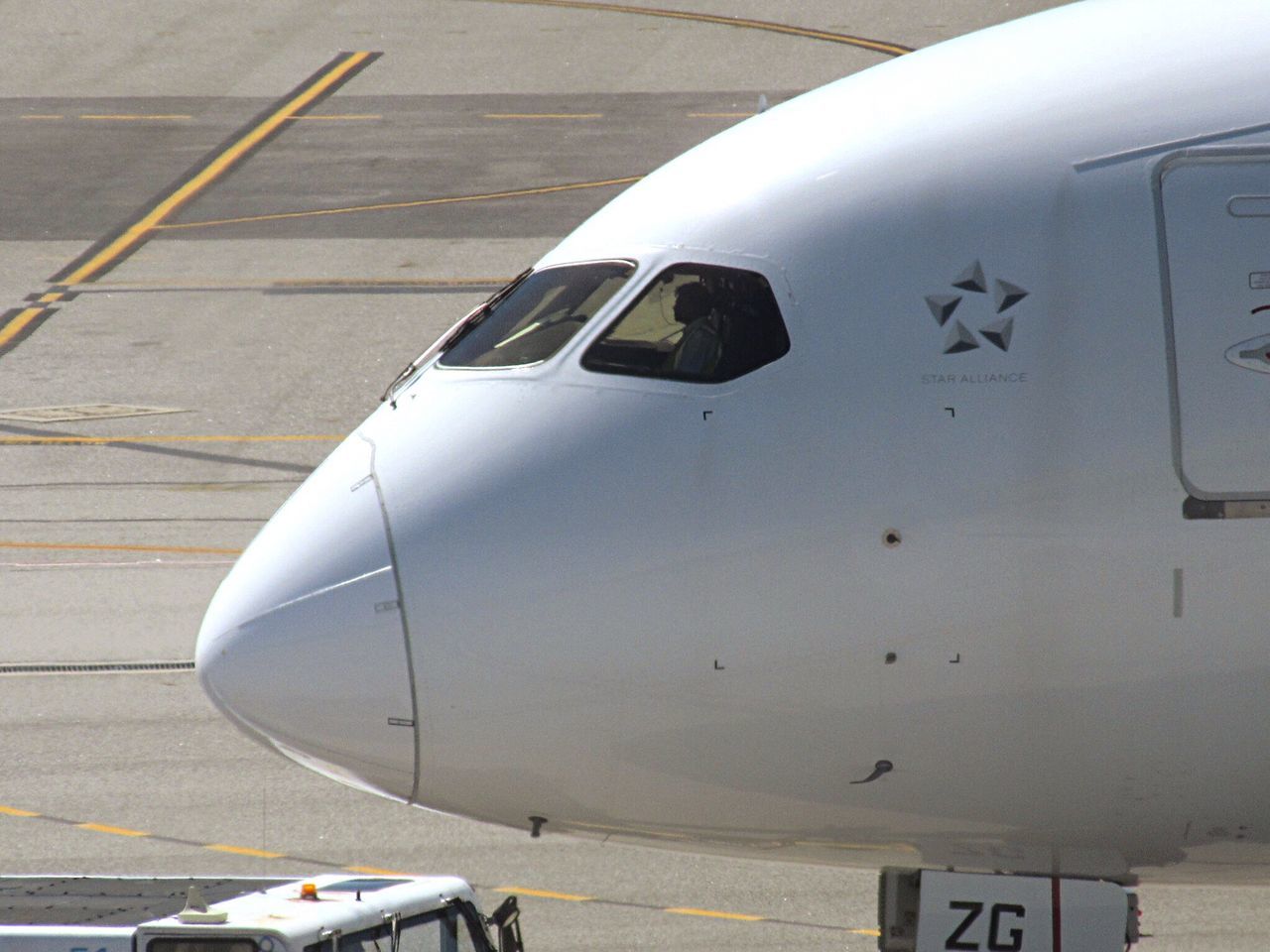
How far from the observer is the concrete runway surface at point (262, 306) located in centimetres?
1450

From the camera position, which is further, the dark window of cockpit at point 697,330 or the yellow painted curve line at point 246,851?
the yellow painted curve line at point 246,851

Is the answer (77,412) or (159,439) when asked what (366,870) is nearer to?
(159,439)

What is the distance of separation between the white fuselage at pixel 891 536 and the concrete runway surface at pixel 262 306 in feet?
18.4

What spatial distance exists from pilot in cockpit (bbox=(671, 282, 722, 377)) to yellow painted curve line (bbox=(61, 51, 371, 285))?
83.9 feet

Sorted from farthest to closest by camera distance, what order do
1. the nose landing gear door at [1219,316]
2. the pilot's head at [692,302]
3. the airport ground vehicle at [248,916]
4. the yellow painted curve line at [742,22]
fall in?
the yellow painted curve line at [742,22] < the airport ground vehicle at [248,916] < the pilot's head at [692,302] < the nose landing gear door at [1219,316]

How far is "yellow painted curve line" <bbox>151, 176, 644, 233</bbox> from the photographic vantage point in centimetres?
3497

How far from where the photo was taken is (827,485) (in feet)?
24.8

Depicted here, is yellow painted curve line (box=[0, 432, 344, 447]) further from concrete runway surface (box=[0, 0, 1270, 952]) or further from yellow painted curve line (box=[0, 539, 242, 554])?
yellow painted curve line (box=[0, 539, 242, 554])

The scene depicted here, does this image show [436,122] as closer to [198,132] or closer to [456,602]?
[198,132]

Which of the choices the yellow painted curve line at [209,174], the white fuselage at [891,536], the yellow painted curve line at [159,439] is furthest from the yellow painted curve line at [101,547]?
the white fuselage at [891,536]

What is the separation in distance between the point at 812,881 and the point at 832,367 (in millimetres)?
7348

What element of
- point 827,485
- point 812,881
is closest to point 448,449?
point 827,485

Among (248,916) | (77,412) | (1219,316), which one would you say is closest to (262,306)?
(77,412)

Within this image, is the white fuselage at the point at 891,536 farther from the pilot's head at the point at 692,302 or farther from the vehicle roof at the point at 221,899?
the vehicle roof at the point at 221,899
